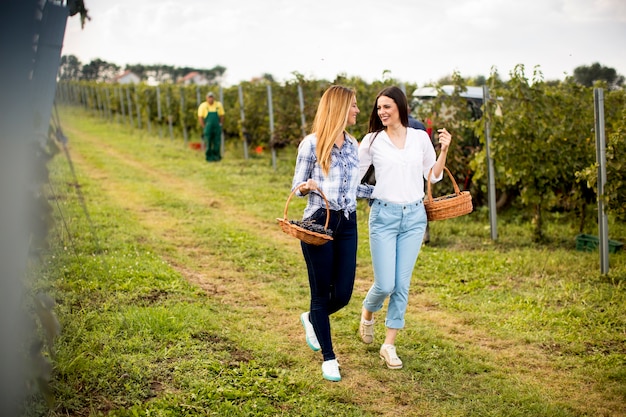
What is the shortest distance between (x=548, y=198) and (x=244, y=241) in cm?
367

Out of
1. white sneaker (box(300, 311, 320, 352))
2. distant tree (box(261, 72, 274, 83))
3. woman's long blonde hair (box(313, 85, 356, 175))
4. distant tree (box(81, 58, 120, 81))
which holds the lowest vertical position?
white sneaker (box(300, 311, 320, 352))

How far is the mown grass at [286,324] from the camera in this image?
3.80m

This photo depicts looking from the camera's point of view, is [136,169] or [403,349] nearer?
[403,349]

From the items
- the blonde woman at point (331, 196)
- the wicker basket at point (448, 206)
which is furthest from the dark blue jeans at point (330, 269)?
the wicker basket at point (448, 206)

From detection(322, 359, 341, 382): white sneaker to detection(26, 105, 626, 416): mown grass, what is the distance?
5cm

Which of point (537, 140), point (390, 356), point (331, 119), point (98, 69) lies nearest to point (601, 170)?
point (537, 140)

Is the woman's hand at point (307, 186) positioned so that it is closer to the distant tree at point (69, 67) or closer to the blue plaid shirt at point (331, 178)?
the blue plaid shirt at point (331, 178)

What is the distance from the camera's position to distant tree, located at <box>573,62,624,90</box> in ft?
33.3

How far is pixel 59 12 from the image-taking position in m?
2.14

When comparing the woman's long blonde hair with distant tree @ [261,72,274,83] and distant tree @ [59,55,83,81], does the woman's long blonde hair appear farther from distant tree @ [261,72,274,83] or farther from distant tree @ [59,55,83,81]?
distant tree @ [261,72,274,83]

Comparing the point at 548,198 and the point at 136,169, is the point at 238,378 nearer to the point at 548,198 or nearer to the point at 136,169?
the point at 548,198

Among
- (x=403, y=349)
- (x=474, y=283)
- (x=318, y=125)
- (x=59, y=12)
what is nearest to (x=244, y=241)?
(x=474, y=283)

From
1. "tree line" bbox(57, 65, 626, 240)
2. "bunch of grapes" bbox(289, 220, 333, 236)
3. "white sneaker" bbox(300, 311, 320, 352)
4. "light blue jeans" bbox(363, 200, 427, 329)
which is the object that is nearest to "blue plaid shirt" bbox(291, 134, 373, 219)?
"bunch of grapes" bbox(289, 220, 333, 236)

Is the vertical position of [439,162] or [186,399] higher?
[439,162]
